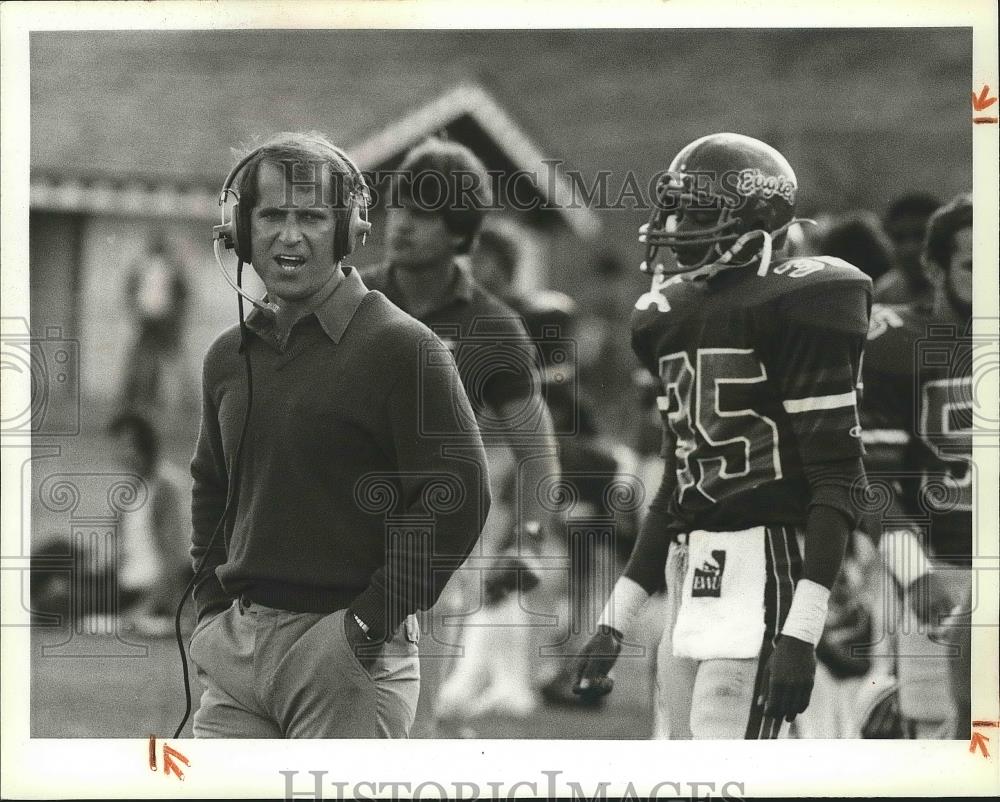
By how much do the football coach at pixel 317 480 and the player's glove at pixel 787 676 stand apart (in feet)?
2.98

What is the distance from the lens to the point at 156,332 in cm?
402

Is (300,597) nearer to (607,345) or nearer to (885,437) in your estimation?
(607,345)

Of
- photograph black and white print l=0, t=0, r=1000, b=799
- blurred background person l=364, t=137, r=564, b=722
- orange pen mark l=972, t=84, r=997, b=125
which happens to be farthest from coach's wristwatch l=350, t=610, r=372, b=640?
orange pen mark l=972, t=84, r=997, b=125

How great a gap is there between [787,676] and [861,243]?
4.12ft

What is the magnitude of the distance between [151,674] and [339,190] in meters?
1.51

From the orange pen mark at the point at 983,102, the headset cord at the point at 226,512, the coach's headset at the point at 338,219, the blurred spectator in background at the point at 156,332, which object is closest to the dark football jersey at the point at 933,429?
the orange pen mark at the point at 983,102

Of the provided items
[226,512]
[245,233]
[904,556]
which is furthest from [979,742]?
[245,233]

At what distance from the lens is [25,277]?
4.05 meters

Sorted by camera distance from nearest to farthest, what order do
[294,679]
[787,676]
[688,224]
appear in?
[294,679], [787,676], [688,224]

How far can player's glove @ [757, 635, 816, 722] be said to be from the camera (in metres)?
3.80

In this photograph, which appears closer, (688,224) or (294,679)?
(294,679)

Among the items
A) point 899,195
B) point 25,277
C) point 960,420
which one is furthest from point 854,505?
point 25,277

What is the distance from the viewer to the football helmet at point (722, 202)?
388 centimetres

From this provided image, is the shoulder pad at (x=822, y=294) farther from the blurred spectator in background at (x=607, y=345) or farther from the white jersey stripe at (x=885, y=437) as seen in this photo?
the blurred spectator in background at (x=607, y=345)
